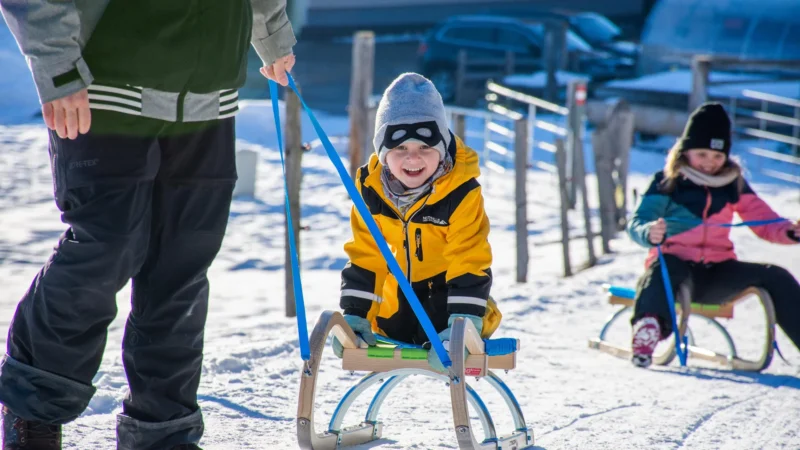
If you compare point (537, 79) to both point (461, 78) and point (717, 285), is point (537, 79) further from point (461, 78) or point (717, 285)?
point (717, 285)

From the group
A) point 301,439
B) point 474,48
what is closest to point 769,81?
point 474,48

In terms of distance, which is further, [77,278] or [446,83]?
[446,83]

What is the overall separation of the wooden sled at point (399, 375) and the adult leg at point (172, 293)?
Answer: 0.32 metres

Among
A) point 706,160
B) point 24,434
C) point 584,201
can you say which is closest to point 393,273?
point 24,434

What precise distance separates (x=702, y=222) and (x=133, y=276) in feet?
9.78

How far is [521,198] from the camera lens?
7.52m

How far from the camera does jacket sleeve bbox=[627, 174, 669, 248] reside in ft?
15.2

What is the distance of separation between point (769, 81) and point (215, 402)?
11158 millimetres

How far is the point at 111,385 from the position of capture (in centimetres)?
355

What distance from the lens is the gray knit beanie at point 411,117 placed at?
2938 mm

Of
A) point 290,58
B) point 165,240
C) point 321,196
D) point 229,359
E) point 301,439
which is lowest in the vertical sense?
point 321,196

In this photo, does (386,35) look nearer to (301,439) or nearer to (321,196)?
(321,196)

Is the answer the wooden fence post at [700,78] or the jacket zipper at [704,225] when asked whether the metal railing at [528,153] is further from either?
the jacket zipper at [704,225]

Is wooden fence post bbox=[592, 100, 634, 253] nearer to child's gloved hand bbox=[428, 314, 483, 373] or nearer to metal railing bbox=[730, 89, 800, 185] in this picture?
metal railing bbox=[730, 89, 800, 185]
